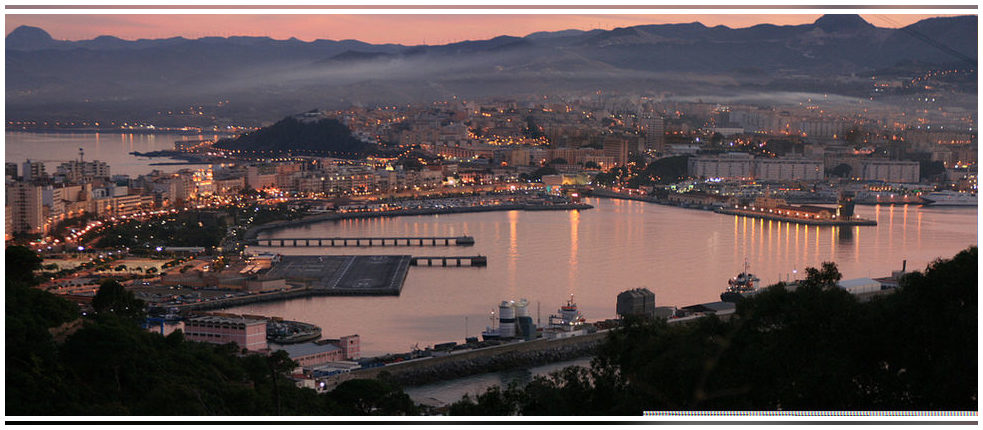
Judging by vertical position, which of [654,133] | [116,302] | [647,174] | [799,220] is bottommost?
[799,220]

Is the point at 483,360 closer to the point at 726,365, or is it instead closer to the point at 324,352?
the point at 324,352

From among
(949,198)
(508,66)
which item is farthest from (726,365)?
(508,66)

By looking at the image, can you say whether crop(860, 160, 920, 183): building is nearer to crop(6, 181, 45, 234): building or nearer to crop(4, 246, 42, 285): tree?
crop(6, 181, 45, 234): building

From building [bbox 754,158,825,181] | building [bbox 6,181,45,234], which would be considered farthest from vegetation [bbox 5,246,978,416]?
building [bbox 754,158,825,181]

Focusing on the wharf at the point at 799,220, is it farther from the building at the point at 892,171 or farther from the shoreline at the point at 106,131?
the shoreline at the point at 106,131

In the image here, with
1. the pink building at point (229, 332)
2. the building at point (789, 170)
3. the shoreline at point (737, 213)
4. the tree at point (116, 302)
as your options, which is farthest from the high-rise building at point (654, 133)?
the tree at point (116, 302)

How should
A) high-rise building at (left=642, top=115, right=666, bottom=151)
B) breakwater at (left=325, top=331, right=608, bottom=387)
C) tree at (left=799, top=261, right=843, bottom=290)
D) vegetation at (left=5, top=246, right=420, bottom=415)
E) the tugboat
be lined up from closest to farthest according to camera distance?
vegetation at (left=5, top=246, right=420, bottom=415), tree at (left=799, top=261, right=843, bottom=290), breakwater at (left=325, top=331, right=608, bottom=387), the tugboat, high-rise building at (left=642, top=115, right=666, bottom=151)
